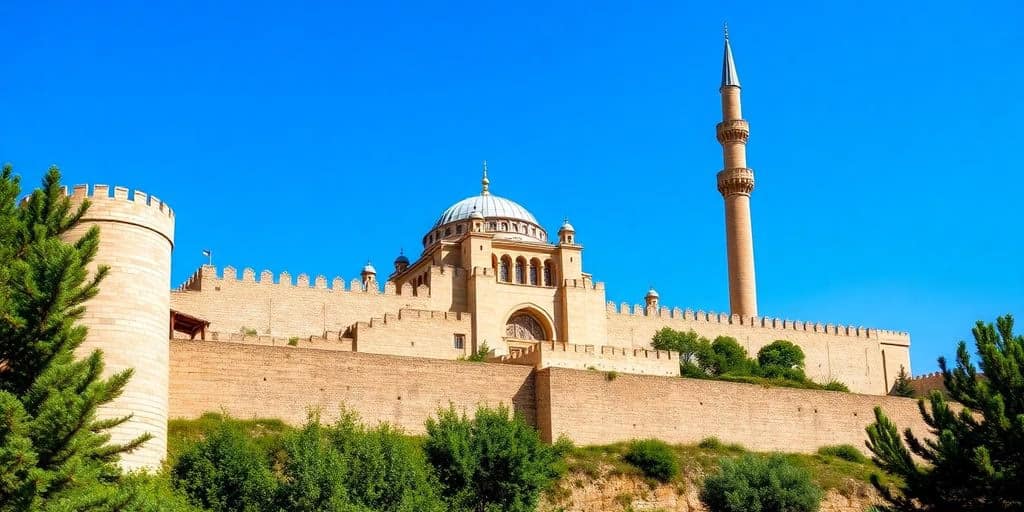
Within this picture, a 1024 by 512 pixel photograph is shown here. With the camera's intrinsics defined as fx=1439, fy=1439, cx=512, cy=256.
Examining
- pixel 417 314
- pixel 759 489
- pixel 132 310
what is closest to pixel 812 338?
pixel 417 314

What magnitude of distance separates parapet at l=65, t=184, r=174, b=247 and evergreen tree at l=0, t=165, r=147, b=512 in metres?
4.88

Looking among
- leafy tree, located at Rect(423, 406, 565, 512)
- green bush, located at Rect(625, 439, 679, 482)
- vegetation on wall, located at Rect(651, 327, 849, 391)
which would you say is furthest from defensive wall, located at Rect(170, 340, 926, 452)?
vegetation on wall, located at Rect(651, 327, 849, 391)

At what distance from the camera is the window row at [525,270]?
52.7 metres

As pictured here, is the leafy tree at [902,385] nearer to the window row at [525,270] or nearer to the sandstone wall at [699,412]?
the sandstone wall at [699,412]

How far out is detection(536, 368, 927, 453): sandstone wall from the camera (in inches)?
1515

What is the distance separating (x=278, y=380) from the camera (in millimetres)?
35375

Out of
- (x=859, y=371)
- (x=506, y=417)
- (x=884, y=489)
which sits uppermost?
(x=859, y=371)

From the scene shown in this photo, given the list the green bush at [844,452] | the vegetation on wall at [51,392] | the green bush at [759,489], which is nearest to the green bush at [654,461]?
the green bush at [759,489]

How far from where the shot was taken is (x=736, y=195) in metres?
61.2

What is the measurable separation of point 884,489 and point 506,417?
30.7 ft

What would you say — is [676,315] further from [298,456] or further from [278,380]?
[298,456]

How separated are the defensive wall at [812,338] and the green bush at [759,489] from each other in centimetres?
1892

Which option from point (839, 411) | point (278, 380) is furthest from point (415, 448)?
point (839, 411)

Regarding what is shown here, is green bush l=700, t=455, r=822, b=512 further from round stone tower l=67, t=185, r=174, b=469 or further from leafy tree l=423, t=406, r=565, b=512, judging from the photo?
round stone tower l=67, t=185, r=174, b=469
